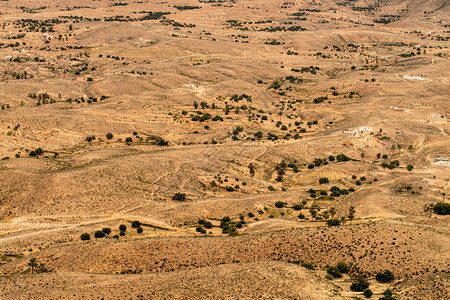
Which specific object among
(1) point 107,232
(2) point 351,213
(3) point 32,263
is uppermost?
(3) point 32,263

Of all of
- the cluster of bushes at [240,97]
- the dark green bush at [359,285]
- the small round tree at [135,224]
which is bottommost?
the small round tree at [135,224]

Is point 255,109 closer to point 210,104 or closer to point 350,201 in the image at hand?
point 210,104

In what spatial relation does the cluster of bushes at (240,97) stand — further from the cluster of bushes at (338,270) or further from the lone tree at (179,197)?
the cluster of bushes at (338,270)

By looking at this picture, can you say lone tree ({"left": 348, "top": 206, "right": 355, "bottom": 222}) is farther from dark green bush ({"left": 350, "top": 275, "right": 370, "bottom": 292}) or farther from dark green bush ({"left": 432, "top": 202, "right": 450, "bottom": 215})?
dark green bush ({"left": 350, "top": 275, "right": 370, "bottom": 292})

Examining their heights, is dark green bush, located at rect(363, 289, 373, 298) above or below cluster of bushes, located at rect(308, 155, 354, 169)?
above

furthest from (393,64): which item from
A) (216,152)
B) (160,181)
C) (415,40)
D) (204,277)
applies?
(204,277)

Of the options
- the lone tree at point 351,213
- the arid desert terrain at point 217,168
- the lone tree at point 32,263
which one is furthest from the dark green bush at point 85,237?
the lone tree at point 351,213

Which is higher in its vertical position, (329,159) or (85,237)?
(85,237)

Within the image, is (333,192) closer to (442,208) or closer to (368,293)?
(442,208)

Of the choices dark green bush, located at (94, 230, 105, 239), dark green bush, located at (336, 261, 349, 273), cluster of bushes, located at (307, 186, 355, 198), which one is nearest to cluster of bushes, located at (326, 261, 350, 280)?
dark green bush, located at (336, 261, 349, 273)

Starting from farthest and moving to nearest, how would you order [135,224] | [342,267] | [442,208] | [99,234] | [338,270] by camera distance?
[442,208] < [135,224] < [99,234] < [342,267] < [338,270]

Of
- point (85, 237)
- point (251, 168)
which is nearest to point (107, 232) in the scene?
point (85, 237)
